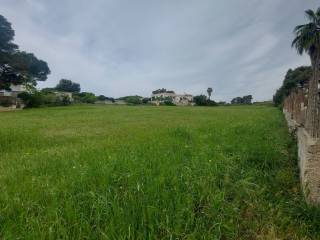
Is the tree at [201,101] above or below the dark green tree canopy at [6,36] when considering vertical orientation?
below

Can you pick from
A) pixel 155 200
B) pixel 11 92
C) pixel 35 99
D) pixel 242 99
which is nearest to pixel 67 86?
pixel 11 92

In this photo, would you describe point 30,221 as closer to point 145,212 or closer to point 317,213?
point 145,212

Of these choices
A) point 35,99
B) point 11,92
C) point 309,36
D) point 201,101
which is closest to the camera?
point 309,36

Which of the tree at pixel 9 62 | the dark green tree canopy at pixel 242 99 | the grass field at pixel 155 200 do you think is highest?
the tree at pixel 9 62

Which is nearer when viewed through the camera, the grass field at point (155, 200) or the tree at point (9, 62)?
the grass field at point (155, 200)

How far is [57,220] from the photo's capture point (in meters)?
2.44

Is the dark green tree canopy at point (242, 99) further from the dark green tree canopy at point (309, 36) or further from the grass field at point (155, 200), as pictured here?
the grass field at point (155, 200)

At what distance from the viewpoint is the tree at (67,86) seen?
10169 cm

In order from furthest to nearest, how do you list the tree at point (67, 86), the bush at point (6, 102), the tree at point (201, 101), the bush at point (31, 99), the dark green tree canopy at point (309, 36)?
the tree at point (67, 86), the tree at point (201, 101), the bush at point (6, 102), the bush at point (31, 99), the dark green tree canopy at point (309, 36)

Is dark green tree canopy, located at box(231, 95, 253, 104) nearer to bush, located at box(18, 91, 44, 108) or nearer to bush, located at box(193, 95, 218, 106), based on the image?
bush, located at box(193, 95, 218, 106)

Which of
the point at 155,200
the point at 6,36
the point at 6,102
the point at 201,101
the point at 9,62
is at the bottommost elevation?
the point at 155,200

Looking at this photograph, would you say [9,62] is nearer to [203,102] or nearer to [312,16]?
[312,16]

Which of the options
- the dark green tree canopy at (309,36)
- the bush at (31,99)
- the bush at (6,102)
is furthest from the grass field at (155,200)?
the bush at (6,102)

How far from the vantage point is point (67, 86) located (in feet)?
338
